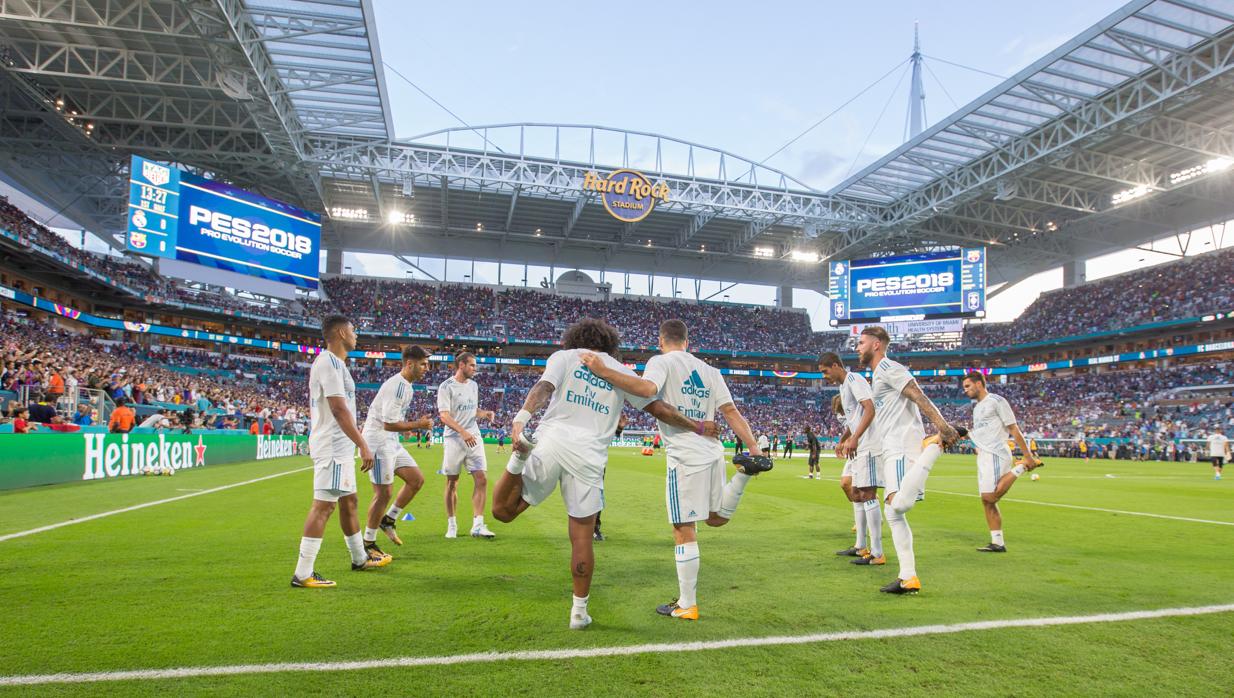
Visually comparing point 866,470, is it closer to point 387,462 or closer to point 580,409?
point 580,409

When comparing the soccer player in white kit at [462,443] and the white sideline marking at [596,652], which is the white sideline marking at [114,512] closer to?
the soccer player in white kit at [462,443]

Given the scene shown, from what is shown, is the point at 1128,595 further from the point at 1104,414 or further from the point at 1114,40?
the point at 1104,414

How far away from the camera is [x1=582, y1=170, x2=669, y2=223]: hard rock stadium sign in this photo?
37062 millimetres

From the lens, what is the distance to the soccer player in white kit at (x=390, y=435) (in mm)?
6992

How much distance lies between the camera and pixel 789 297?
66.2 m

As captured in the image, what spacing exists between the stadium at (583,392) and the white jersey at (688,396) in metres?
0.04

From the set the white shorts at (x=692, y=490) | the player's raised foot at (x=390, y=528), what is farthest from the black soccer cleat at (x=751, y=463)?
the player's raised foot at (x=390, y=528)

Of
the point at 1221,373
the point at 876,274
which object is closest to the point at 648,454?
the point at 876,274

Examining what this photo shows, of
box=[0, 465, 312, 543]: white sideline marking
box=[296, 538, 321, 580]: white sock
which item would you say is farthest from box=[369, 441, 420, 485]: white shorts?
box=[0, 465, 312, 543]: white sideline marking

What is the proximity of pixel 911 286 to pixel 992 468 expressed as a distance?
37.9 m

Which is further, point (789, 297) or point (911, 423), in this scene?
point (789, 297)

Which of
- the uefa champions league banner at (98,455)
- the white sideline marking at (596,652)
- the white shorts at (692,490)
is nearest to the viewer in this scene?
the white sideline marking at (596,652)

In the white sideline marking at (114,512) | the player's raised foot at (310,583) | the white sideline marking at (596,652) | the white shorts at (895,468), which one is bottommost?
the white sideline marking at (114,512)

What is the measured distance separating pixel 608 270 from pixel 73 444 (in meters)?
49.0
